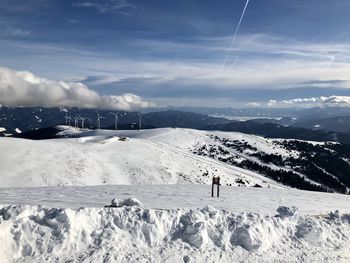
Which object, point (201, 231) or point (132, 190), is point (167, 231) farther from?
point (132, 190)

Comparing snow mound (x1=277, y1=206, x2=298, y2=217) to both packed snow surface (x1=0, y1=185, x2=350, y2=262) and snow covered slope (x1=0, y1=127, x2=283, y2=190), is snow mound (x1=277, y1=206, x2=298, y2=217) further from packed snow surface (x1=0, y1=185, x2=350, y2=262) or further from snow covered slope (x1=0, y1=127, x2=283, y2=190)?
snow covered slope (x1=0, y1=127, x2=283, y2=190)

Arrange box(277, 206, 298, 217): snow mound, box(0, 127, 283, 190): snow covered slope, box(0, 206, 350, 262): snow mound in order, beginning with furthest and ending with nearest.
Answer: box(0, 127, 283, 190): snow covered slope
box(277, 206, 298, 217): snow mound
box(0, 206, 350, 262): snow mound

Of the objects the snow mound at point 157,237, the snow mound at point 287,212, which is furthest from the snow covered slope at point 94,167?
the snow mound at point 287,212

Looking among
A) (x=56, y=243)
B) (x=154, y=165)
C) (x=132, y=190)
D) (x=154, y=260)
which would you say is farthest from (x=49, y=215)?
(x=154, y=165)

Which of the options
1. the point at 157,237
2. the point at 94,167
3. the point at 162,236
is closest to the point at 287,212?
the point at 162,236

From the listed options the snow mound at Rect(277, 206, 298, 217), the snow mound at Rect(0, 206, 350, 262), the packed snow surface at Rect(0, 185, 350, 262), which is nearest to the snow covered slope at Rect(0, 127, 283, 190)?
the packed snow surface at Rect(0, 185, 350, 262)

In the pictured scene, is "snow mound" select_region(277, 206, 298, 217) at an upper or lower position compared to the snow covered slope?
upper

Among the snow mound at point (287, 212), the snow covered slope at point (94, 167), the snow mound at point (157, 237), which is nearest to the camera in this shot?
the snow mound at point (157, 237)

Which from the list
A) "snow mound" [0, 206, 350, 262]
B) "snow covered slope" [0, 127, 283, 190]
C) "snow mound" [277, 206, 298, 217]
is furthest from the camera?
"snow covered slope" [0, 127, 283, 190]

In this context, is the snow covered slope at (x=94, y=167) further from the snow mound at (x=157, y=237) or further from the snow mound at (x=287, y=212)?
the snow mound at (x=287, y=212)

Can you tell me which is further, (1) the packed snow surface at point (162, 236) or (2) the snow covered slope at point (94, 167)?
(2) the snow covered slope at point (94, 167)
